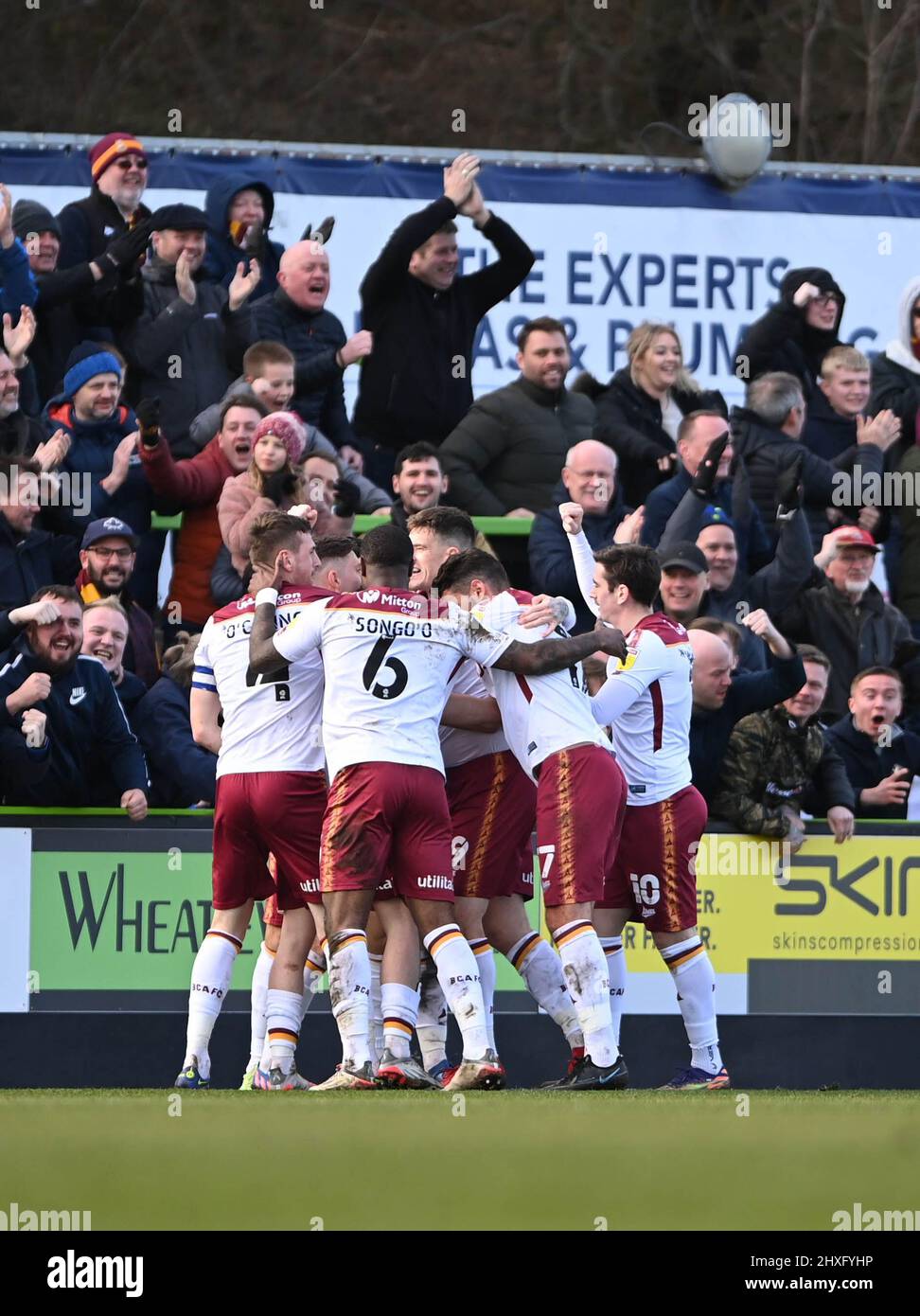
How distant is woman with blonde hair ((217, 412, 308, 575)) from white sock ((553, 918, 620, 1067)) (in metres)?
3.94

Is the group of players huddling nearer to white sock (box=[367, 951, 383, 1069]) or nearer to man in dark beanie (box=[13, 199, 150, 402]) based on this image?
white sock (box=[367, 951, 383, 1069])

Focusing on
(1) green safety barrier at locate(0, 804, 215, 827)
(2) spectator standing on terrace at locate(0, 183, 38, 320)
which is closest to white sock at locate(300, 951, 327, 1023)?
(1) green safety barrier at locate(0, 804, 215, 827)

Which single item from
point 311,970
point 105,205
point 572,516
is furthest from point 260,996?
point 105,205

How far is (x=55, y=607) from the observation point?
11609 millimetres

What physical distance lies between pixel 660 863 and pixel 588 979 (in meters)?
1.22

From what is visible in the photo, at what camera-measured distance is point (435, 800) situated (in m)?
9.35

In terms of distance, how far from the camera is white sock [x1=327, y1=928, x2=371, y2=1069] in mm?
9125

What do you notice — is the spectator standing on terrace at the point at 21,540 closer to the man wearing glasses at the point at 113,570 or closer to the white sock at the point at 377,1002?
the man wearing glasses at the point at 113,570

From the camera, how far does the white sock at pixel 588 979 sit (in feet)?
30.2

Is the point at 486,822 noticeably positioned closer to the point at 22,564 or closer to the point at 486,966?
the point at 486,966
